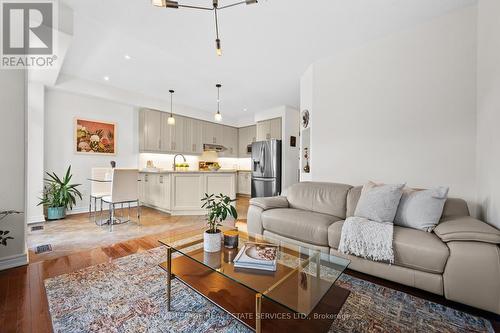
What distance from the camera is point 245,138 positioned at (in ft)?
23.8

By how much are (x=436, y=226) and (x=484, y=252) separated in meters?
0.39

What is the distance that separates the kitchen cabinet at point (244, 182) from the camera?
6.98 metres

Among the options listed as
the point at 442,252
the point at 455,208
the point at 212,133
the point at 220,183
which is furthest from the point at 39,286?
the point at 212,133

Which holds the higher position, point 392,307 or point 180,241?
point 180,241

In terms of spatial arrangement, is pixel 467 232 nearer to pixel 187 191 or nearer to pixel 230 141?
pixel 187 191

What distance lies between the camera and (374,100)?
272 cm

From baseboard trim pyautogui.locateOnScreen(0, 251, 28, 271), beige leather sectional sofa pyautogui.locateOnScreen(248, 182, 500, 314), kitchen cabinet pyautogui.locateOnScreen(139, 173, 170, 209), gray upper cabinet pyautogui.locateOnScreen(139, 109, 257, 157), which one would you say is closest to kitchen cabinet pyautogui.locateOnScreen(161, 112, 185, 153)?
gray upper cabinet pyautogui.locateOnScreen(139, 109, 257, 157)

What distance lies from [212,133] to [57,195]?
3982mm

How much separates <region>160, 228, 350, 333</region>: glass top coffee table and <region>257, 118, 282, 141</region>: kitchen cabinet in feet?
14.4

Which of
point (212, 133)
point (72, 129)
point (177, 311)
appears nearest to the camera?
point (177, 311)

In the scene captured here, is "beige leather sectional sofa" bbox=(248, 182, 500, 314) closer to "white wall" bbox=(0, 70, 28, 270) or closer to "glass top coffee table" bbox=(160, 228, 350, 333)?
"glass top coffee table" bbox=(160, 228, 350, 333)

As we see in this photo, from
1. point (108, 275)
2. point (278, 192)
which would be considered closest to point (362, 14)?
point (108, 275)

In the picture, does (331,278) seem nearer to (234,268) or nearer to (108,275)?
(234,268)

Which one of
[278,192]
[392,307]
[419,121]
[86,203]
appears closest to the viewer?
[392,307]
